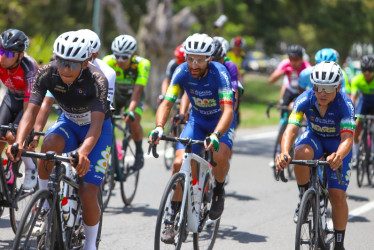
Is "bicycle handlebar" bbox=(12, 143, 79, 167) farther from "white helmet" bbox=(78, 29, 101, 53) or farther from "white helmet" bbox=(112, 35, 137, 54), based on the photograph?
"white helmet" bbox=(112, 35, 137, 54)

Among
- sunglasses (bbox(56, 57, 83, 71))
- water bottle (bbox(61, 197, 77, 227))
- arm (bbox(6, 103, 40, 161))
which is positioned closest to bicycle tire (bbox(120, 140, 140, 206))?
water bottle (bbox(61, 197, 77, 227))

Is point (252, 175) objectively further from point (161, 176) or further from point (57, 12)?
point (57, 12)

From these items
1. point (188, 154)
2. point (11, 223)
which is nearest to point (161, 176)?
point (11, 223)

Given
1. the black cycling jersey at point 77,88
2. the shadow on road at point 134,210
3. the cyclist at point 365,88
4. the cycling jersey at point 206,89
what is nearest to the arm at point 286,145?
the cycling jersey at point 206,89

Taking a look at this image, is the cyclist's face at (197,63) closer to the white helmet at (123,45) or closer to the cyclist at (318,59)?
the white helmet at (123,45)

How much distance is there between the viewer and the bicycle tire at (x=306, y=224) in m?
5.75

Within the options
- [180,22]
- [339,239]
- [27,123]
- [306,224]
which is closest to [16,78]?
[27,123]

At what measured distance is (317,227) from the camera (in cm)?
605

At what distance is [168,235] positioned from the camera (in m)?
5.86

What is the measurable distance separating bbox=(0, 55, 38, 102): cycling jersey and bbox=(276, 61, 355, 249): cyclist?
2697 mm

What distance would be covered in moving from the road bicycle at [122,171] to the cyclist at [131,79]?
0.14 m

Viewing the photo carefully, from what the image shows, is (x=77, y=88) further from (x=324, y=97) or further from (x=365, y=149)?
(x=365, y=149)

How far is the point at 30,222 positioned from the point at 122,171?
4.26m

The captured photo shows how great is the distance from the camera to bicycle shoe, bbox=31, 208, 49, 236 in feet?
16.1
